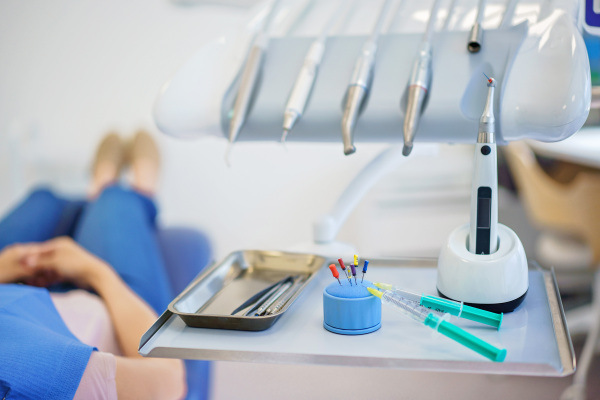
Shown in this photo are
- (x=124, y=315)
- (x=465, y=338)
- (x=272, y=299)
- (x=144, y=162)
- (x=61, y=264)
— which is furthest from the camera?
(x=144, y=162)

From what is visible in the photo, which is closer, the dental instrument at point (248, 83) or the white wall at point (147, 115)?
the dental instrument at point (248, 83)

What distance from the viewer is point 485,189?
559 mm

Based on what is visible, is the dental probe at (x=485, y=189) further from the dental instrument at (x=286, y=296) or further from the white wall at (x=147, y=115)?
the white wall at (x=147, y=115)

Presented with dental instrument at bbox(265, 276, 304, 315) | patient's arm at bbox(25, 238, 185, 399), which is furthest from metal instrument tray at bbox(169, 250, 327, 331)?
patient's arm at bbox(25, 238, 185, 399)

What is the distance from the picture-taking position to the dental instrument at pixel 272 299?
58 centimetres

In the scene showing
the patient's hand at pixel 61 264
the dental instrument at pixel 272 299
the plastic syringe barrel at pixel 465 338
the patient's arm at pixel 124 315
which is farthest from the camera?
the patient's hand at pixel 61 264

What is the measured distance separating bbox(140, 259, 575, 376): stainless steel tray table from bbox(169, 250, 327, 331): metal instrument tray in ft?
0.04

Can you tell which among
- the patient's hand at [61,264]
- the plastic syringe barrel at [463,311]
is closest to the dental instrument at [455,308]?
the plastic syringe barrel at [463,311]

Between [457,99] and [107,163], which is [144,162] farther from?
[457,99]

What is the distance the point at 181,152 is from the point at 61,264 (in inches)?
32.0

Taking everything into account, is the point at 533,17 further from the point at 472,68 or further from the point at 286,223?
the point at 286,223

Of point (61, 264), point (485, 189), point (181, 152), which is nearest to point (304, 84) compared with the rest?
point (485, 189)

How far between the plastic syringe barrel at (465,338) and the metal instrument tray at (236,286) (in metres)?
0.14

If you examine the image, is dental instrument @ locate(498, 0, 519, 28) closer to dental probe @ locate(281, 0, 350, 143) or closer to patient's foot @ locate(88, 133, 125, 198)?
dental probe @ locate(281, 0, 350, 143)
